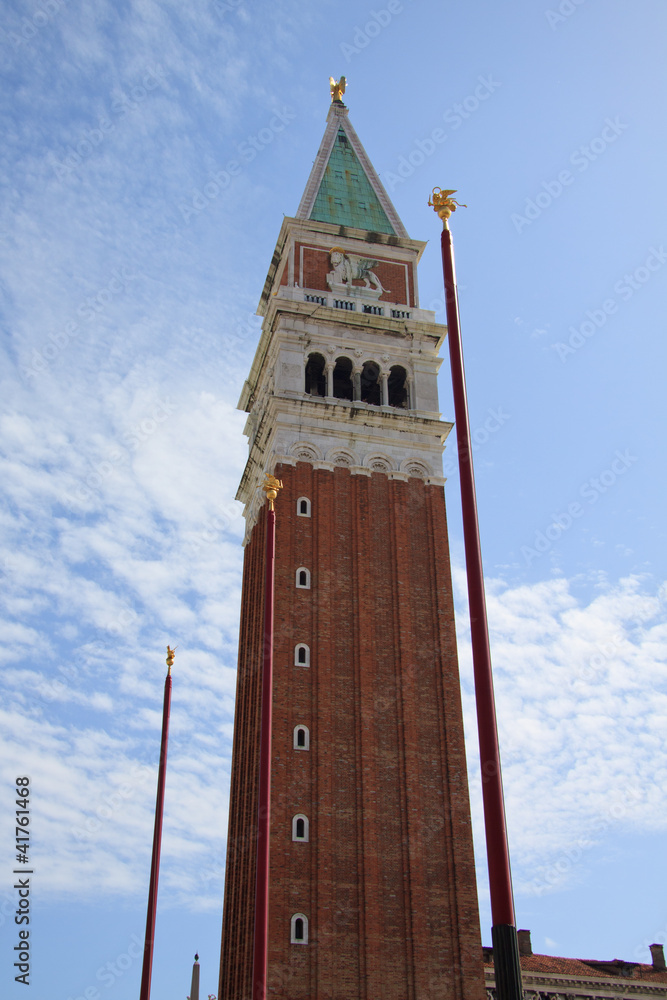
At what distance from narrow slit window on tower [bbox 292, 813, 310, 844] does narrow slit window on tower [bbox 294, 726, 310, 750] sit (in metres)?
2.51

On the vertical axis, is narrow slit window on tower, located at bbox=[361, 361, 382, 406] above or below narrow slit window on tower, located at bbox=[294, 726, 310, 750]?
above

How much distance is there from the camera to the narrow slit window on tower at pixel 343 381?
162 ft

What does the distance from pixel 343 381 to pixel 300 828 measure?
21.2 m

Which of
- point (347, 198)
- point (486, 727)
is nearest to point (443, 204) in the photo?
point (486, 727)

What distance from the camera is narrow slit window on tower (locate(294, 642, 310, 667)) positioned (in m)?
40.7

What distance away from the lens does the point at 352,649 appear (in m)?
41.7

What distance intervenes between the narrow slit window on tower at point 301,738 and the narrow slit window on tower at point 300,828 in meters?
2.51

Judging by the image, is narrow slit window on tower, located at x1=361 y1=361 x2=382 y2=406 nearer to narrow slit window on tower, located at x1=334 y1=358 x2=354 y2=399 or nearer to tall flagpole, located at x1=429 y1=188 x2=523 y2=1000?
narrow slit window on tower, located at x1=334 y1=358 x2=354 y2=399

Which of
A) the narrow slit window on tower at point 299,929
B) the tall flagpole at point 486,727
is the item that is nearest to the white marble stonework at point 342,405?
the narrow slit window on tower at point 299,929

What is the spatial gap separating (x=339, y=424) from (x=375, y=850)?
18244 millimetres

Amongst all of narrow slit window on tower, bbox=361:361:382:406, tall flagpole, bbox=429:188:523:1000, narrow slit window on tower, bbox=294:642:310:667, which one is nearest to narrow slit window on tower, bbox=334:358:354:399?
narrow slit window on tower, bbox=361:361:382:406

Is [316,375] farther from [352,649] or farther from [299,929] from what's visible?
[299,929]

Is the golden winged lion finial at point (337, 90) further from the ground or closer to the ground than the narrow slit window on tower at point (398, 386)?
further from the ground

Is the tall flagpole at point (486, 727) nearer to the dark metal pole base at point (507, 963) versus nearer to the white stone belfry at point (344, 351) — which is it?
the dark metal pole base at point (507, 963)
